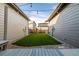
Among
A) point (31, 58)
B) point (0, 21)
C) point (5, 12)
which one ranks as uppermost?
point (5, 12)

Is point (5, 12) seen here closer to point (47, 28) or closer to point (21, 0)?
point (21, 0)

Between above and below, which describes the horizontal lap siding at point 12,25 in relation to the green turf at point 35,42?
above

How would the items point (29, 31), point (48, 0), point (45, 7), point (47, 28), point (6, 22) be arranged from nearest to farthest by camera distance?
point (48, 0), point (6, 22), point (45, 7), point (29, 31), point (47, 28)

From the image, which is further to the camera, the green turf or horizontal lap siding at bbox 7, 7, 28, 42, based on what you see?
the green turf

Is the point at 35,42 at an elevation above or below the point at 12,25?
below

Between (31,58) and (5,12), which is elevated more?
(5,12)

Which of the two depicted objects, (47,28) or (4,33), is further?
(47,28)

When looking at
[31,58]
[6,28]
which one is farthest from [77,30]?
[31,58]

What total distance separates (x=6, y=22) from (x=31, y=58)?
5.04 meters

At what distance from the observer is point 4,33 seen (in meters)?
6.31

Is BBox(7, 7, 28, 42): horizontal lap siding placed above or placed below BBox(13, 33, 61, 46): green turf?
above

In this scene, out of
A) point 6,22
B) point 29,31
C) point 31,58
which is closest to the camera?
point 31,58

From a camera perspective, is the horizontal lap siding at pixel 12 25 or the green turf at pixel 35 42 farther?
the green turf at pixel 35 42

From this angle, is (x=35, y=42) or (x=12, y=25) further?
(x=35, y=42)
